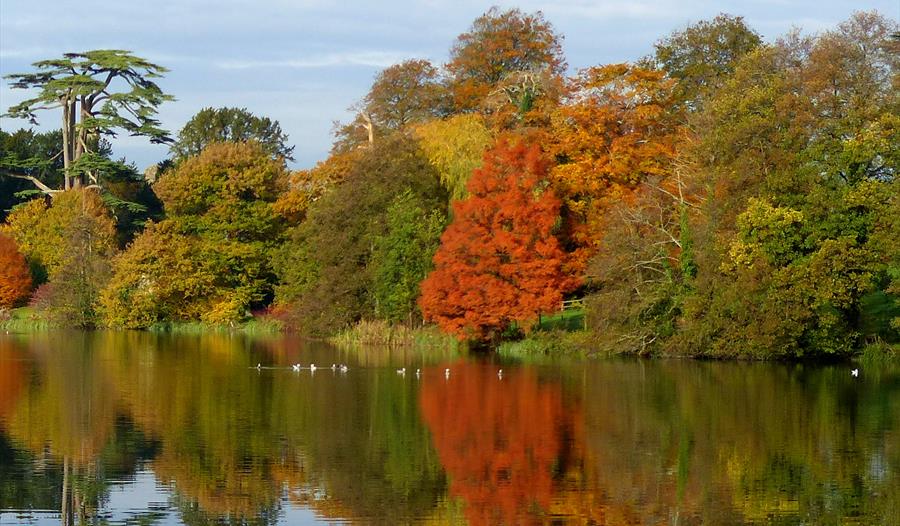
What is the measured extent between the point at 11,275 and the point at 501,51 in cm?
2622

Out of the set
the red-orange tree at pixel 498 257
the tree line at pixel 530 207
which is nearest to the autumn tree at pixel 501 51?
the tree line at pixel 530 207

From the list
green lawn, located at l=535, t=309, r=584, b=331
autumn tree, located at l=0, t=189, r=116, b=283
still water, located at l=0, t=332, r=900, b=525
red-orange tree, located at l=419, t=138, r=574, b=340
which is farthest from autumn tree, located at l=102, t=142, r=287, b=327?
still water, located at l=0, t=332, r=900, b=525

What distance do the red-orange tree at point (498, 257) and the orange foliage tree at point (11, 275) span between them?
91.8 feet

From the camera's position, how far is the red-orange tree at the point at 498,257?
42.6 m

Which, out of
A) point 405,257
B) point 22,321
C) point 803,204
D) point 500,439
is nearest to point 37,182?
point 22,321

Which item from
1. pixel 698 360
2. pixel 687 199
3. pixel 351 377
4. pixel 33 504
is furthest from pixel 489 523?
pixel 687 199

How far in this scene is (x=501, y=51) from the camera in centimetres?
5997

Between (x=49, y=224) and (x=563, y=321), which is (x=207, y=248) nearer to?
(x=49, y=224)

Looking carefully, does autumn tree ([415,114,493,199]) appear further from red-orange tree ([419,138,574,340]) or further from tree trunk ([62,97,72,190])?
tree trunk ([62,97,72,190])

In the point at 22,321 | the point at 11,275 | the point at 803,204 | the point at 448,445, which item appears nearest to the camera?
the point at 448,445

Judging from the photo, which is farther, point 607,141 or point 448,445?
point 607,141

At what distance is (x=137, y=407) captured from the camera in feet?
89.8

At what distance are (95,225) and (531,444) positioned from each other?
44.3 metres

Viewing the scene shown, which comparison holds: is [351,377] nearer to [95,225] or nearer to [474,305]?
[474,305]
